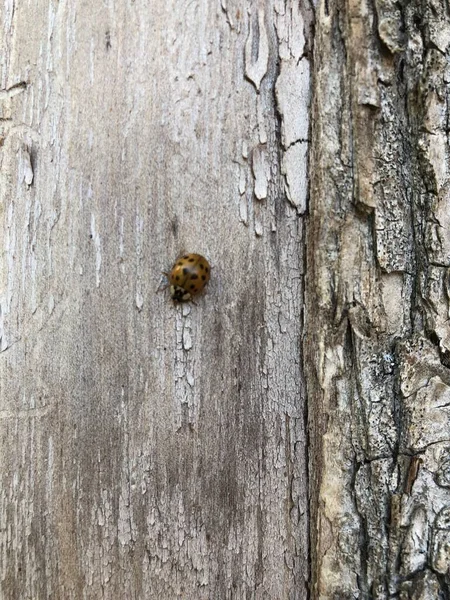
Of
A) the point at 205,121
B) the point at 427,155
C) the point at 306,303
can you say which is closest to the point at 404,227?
the point at 427,155

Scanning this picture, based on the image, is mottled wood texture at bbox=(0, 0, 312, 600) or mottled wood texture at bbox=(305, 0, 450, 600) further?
mottled wood texture at bbox=(0, 0, 312, 600)

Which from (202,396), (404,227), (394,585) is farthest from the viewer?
(202,396)

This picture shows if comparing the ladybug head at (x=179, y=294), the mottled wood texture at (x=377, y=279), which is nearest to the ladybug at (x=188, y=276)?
the ladybug head at (x=179, y=294)

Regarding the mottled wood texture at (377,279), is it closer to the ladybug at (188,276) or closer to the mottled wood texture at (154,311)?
the mottled wood texture at (154,311)

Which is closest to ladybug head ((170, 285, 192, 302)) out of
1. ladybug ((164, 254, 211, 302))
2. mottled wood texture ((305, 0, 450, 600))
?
ladybug ((164, 254, 211, 302))

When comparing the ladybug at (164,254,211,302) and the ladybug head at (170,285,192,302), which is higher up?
the ladybug at (164,254,211,302)

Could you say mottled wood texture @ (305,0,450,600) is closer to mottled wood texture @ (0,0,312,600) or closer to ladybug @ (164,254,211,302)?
mottled wood texture @ (0,0,312,600)

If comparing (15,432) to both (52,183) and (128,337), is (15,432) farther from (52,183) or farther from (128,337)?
(52,183)
